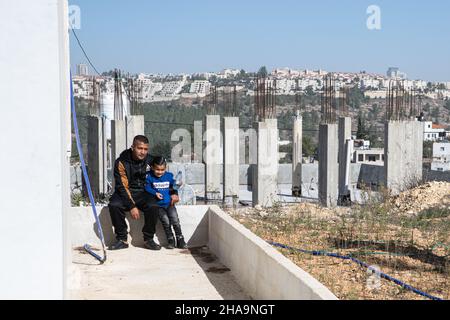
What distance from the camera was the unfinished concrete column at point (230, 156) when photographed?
16250mm

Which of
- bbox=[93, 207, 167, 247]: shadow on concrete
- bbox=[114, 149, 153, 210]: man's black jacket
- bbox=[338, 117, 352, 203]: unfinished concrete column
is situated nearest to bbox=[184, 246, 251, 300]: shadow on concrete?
bbox=[93, 207, 167, 247]: shadow on concrete

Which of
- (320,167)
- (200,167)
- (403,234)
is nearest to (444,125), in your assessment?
(200,167)

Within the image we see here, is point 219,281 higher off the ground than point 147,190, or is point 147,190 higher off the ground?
point 147,190

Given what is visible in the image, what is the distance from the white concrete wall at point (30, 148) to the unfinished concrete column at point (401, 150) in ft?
43.4

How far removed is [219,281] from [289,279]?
1.38 meters

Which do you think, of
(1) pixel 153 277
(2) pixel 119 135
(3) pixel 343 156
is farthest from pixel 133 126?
(1) pixel 153 277

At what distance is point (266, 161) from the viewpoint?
15766 mm

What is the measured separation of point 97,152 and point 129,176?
1148 cm

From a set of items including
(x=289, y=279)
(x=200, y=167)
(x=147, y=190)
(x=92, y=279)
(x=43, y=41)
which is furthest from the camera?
(x=200, y=167)

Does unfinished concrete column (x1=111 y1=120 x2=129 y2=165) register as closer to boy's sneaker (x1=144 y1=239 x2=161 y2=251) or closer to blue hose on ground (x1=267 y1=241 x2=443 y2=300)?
boy's sneaker (x1=144 y1=239 x2=161 y2=251)

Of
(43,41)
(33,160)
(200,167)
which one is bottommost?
(200,167)

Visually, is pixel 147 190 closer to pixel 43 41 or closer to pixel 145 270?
pixel 145 270

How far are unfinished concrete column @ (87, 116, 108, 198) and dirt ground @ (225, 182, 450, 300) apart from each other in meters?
9.23

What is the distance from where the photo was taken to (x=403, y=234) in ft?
21.3
